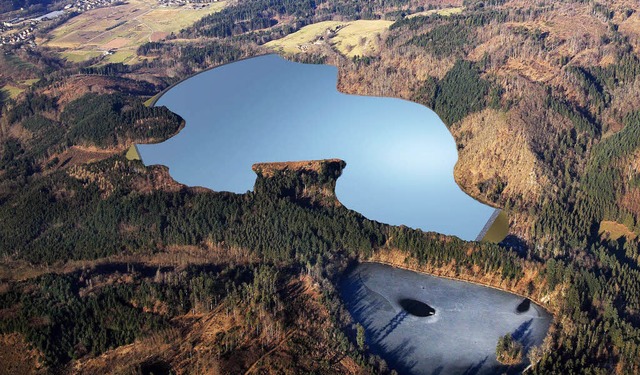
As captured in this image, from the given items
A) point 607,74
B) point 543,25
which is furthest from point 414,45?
point 607,74

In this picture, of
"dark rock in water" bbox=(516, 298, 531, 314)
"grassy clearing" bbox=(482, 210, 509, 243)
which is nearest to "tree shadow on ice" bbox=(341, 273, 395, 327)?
"dark rock in water" bbox=(516, 298, 531, 314)

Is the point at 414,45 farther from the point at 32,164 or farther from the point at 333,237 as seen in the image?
the point at 32,164

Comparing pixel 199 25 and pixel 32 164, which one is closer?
pixel 32 164

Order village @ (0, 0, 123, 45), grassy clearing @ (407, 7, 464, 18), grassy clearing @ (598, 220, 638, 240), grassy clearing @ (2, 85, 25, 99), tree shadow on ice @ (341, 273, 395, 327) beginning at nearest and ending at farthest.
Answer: tree shadow on ice @ (341, 273, 395, 327), grassy clearing @ (598, 220, 638, 240), grassy clearing @ (2, 85, 25, 99), grassy clearing @ (407, 7, 464, 18), village @ (0, 0, 123, 45)

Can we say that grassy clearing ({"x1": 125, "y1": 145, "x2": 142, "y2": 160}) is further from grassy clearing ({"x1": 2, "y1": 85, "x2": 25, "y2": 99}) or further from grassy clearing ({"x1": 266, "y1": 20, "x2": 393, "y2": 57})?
grassy clearing ({"x1": 266, "y1": 20, "x2": 393, "y2": 57})

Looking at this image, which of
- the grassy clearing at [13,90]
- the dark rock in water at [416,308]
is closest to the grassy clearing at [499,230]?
the dark rock in water at [416,308]

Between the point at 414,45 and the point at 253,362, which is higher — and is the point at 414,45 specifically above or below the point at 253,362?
above

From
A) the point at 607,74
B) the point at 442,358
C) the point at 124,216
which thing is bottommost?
the point at 442,358

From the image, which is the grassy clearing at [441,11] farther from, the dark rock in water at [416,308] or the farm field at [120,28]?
the dark rock in water at [416,308]
